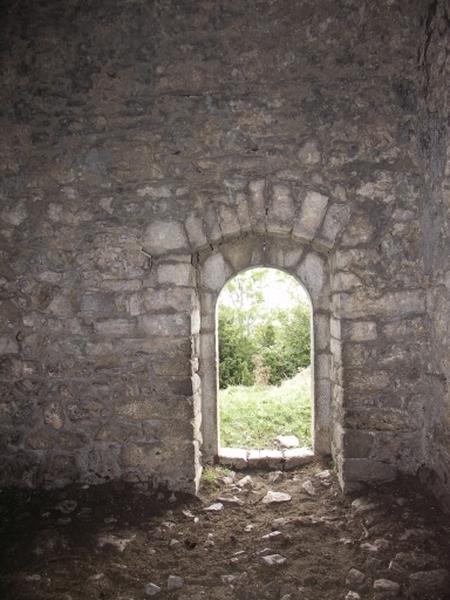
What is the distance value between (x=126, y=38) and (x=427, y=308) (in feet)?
10.1

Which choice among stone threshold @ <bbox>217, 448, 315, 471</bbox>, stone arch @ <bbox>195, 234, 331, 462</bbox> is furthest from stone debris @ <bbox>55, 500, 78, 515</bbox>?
stone threshold @ <bbox>217, 448, 315, 471</bbox>

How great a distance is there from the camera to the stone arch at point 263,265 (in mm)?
3729

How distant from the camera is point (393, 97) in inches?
124

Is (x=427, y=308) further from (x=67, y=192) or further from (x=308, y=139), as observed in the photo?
(x=67, y=192)

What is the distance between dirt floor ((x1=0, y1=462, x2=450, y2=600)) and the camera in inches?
91.2

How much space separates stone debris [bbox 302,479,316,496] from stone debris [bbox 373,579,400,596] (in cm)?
107

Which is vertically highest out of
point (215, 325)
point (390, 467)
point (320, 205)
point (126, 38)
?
point (126, 38)

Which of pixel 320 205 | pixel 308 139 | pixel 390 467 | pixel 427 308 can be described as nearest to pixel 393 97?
pixel 308 139

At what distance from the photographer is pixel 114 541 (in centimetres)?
275

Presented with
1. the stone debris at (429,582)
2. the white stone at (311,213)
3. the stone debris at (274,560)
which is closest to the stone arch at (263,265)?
the white stone at (311,213)

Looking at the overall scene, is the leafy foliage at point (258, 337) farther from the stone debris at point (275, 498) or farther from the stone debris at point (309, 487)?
the stone debris at point (275, 498)

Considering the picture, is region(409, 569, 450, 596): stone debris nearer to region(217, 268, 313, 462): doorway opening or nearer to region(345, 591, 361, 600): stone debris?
region(345, 591, 361, 600): stone debris

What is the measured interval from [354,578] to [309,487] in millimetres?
1100

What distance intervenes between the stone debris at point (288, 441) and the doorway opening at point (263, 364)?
0.03 feet
